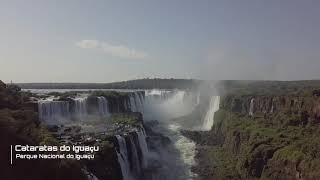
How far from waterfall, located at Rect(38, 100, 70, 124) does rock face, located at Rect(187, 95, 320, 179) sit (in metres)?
21.4

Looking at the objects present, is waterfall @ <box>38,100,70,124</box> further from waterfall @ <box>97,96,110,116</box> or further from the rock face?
the rock face

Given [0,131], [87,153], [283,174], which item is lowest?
[283,174]

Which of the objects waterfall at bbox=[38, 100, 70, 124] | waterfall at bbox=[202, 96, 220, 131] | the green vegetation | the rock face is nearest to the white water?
waterfall at bbox=[202, 96, 220, 131]

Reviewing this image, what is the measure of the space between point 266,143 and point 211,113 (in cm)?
4317

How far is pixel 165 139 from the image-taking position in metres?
67.9

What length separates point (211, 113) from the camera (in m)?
95.2

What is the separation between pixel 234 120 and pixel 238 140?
11693mm

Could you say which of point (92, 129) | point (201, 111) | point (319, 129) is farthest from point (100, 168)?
point (201, 111)

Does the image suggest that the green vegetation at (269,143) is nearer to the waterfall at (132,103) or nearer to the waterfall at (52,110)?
the waterfall at (132,103)

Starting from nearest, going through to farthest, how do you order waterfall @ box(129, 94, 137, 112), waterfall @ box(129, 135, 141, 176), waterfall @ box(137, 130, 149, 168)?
waterfall @ box(129, 135, 141, 176), waterfall @ box(137, 130, 149, 168), waterfall @ box(129, 94, 137, 112)

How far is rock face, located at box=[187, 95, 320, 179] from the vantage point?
142 feet

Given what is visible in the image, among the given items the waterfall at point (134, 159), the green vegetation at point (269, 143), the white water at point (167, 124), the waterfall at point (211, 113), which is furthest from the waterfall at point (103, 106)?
the waterfall at point (134, 159)

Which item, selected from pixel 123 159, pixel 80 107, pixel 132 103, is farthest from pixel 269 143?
pixel 132 103

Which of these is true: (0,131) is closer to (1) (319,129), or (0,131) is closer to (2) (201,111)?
(1) (319,129)
